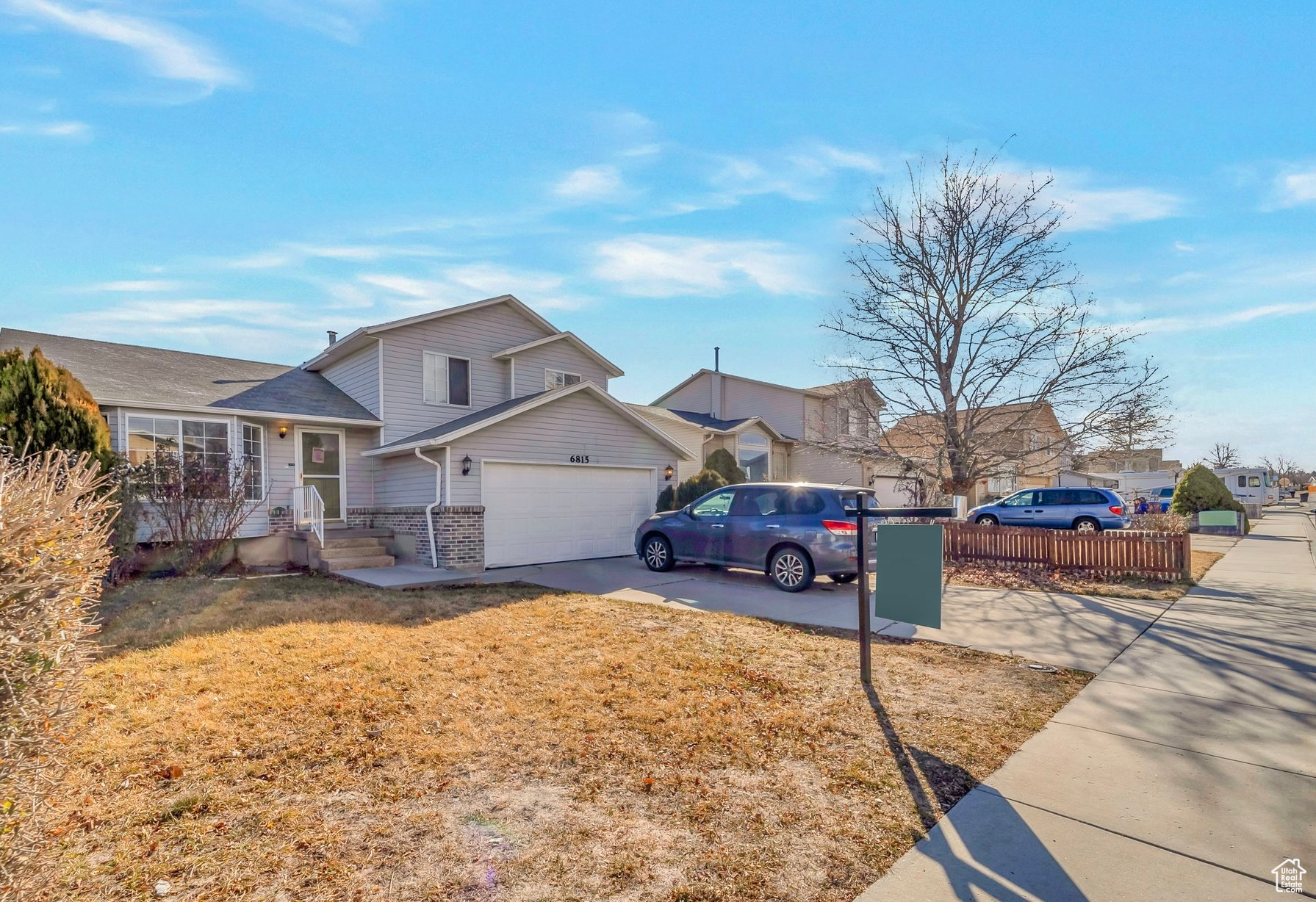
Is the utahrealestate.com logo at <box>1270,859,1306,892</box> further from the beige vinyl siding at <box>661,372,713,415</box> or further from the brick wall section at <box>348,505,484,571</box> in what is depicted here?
the beige vinyl siding at <box>661,372,713,415</box>

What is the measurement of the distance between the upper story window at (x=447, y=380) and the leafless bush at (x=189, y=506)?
4622 millimetres

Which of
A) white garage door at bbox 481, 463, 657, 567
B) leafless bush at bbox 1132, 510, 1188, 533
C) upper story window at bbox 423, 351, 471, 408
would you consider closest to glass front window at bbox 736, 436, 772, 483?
white garage door at bbox 481, 463, 657, 567

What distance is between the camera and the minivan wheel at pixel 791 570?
9789 millimetres

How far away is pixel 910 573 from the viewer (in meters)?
5.36

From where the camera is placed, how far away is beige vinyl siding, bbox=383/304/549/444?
14562 mm

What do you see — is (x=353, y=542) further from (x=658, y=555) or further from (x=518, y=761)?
(x=518, y=761)

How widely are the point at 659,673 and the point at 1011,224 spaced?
14.1 metres

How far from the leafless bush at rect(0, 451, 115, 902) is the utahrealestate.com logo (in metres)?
4.87

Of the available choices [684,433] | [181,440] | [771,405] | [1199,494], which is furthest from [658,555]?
[1199,494]

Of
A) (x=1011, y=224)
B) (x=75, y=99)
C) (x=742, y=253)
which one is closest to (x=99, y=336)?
(x=75, y=99)

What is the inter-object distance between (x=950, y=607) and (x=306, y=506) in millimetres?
12356

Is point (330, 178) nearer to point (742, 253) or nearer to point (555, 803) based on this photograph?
point (742, 253)

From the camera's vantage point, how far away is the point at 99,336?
14.8 m

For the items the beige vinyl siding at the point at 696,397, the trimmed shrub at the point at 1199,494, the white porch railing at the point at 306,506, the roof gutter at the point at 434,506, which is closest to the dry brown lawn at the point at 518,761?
the roof gutter at the point at 434,506
